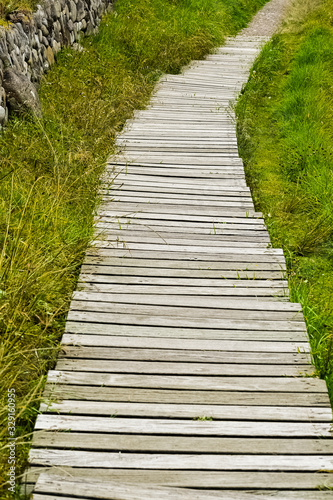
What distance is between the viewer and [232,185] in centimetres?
506

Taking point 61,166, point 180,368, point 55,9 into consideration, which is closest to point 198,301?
point 180,368

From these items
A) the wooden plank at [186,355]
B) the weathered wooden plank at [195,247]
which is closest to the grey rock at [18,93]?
the weathered wooden plank at [195,247]

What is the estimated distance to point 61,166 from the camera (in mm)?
A: 4547

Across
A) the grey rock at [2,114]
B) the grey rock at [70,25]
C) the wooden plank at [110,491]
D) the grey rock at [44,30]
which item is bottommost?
the wooden plank at [110,491]

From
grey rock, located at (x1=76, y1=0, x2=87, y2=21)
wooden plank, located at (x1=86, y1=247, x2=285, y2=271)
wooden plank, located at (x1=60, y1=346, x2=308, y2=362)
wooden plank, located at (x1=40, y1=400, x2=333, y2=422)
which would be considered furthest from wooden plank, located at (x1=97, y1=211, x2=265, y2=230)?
grey rock, located at (x1=76, y1=0, x2=87, y2=21)

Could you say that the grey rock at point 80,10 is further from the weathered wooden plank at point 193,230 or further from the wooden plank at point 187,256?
the wooden plank at point 187,256

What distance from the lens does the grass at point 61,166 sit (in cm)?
281

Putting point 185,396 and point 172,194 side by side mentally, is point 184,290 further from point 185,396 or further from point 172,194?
point 172,194

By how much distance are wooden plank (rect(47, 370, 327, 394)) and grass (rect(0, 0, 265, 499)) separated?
0.22 meters

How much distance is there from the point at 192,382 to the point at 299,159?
4313 millimetres

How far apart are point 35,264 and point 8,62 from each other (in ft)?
10.7

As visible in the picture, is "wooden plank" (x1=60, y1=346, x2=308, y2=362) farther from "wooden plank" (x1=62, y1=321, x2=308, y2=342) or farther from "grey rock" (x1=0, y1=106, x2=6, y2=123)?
"grey rock" (x1=0, y1=106, x2=6, y2=123)

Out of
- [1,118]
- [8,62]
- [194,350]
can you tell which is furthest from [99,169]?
[194,350]

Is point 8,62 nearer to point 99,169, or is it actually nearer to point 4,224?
point 99,169
